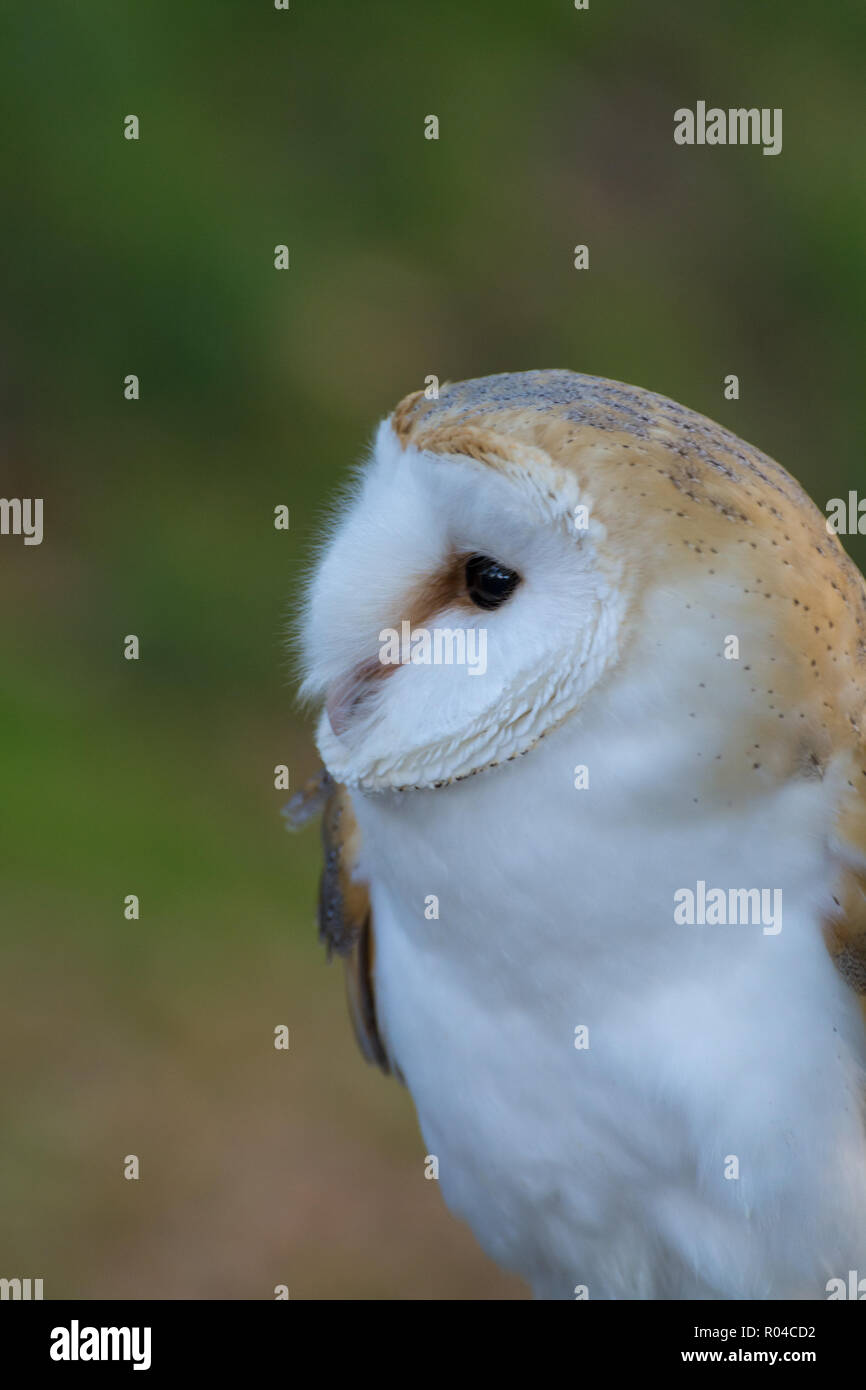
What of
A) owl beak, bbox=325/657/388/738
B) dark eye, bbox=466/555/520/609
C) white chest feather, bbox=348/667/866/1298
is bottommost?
white chest feather, bbox=348/667/866/1298

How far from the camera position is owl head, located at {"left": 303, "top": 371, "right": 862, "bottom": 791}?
1039 millimetres

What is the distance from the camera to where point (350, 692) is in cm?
114

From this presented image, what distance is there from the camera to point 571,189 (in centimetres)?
400

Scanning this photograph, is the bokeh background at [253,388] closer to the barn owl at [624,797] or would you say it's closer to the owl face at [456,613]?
the barn owl at [624,797]

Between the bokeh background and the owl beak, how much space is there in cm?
156

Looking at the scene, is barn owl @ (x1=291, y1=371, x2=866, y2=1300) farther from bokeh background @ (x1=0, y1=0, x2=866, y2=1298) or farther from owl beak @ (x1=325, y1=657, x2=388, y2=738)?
bokeh background @ (x1=0, y1=0, x2=866, y2=1298)

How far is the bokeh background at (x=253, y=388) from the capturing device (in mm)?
2609

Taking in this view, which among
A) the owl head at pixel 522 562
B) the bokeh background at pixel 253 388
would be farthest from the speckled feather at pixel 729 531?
the bokeh background at pixel 253 388

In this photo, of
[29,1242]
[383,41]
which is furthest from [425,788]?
[383,41]

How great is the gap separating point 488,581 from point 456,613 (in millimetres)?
34

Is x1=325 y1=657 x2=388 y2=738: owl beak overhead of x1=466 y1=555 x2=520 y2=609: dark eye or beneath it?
beneath

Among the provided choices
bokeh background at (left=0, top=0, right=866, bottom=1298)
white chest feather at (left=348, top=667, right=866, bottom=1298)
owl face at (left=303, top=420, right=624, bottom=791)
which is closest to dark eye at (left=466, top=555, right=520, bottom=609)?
owl face at (left=303, top=420, right=624, bottom=791)

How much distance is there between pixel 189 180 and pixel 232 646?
3.37ft
